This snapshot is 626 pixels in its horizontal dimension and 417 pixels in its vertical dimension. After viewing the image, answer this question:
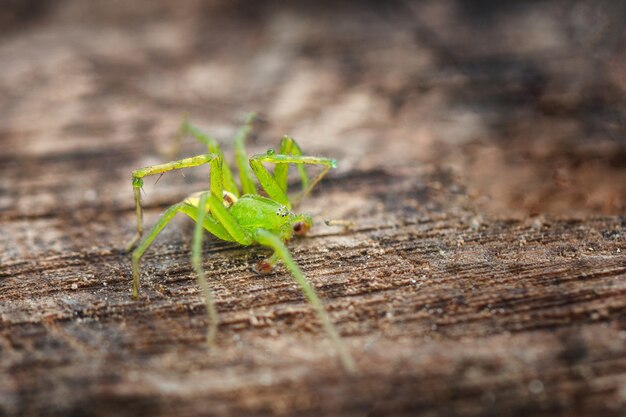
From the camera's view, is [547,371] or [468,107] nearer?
[547,371]

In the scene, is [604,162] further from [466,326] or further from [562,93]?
[466,326]

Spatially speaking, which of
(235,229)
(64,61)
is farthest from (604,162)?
(64,61)

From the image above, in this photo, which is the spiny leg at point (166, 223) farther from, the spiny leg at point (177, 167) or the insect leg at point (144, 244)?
the spiny leg at point (177, 167)

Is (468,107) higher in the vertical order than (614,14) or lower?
lower

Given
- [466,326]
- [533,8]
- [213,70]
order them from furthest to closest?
[533,8], [213,70], [466,326]

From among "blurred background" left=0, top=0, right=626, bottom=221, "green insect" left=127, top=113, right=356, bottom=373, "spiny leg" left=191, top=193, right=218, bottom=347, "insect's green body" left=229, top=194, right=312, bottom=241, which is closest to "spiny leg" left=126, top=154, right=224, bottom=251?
"green insect" left=127, top=113, right=356, bottom=373

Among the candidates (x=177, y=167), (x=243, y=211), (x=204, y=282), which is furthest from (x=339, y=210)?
(x=204, y=282)

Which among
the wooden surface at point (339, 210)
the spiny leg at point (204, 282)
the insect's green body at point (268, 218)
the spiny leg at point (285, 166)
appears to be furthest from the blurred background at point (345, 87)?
the spiny leg at point (204, 282)

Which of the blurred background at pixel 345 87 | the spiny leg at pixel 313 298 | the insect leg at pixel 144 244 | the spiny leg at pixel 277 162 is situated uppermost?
the blurred background at pixel 345 87
